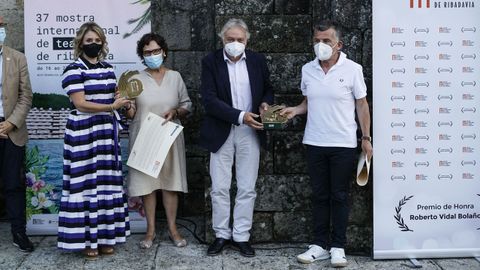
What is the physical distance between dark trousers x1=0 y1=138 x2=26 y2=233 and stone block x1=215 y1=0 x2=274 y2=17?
200 cm

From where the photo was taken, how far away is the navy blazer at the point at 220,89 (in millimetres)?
5129

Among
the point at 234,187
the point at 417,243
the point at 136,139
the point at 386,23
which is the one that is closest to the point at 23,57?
the point at 136,139

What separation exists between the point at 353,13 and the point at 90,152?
92.3 inches

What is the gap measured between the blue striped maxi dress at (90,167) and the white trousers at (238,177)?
79 centimetres

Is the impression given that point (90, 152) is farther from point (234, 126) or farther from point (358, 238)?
point (358, 238)

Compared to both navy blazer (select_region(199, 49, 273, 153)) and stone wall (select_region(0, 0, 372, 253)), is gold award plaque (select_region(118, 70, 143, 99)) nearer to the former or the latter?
navy blazer (select_region(199, 49, 273, 153))

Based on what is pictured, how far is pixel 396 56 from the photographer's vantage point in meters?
5.06

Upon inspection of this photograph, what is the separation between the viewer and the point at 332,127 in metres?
4.93

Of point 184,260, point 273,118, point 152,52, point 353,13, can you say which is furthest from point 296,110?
point 184,260

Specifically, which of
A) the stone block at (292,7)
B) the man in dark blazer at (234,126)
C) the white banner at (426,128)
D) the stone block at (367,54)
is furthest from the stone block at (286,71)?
the white banner at (426,128)

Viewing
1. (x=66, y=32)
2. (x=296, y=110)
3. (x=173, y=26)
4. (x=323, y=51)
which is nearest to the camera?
(x=323, y=51)

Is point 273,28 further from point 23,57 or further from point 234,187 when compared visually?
point 23,57

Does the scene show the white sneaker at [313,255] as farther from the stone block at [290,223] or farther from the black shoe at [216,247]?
the black shoe at [216,247]

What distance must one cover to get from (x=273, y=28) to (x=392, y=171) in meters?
1.52
